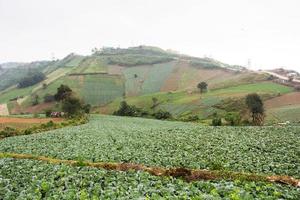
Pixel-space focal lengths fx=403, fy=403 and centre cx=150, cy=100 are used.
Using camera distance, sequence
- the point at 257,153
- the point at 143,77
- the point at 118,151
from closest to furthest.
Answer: the point at 257,153 → the point at 118,151 → the point at 143,77

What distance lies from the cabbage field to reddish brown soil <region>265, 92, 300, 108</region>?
Result: 4747 cm

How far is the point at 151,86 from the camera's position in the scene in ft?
506

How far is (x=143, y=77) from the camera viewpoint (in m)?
167

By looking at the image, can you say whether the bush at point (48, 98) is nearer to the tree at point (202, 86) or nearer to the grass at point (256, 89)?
the tree at point (202, 86)

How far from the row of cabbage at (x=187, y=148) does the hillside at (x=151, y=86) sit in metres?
49.3

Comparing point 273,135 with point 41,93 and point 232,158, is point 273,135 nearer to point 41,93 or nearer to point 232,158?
point 232,158

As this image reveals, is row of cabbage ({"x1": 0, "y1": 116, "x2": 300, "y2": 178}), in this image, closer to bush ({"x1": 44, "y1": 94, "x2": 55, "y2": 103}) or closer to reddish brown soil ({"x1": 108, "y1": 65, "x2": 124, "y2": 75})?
bush ({"x1": 44, "y1": 94, "x2": 55, "y2": 103})

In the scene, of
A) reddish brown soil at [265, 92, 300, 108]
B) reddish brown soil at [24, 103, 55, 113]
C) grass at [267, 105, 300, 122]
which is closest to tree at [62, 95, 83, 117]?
reddish brown soil at [24, 103, 55, 113]

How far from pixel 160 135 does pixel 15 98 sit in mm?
113934

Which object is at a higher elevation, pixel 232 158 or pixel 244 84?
pixel 244 84

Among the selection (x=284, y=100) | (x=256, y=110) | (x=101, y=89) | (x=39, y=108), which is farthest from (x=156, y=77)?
(x=256, y=110)

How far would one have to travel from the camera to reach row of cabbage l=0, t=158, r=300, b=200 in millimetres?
20891

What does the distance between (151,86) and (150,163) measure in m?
121

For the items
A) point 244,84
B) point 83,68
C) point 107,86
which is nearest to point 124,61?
point 83,68
